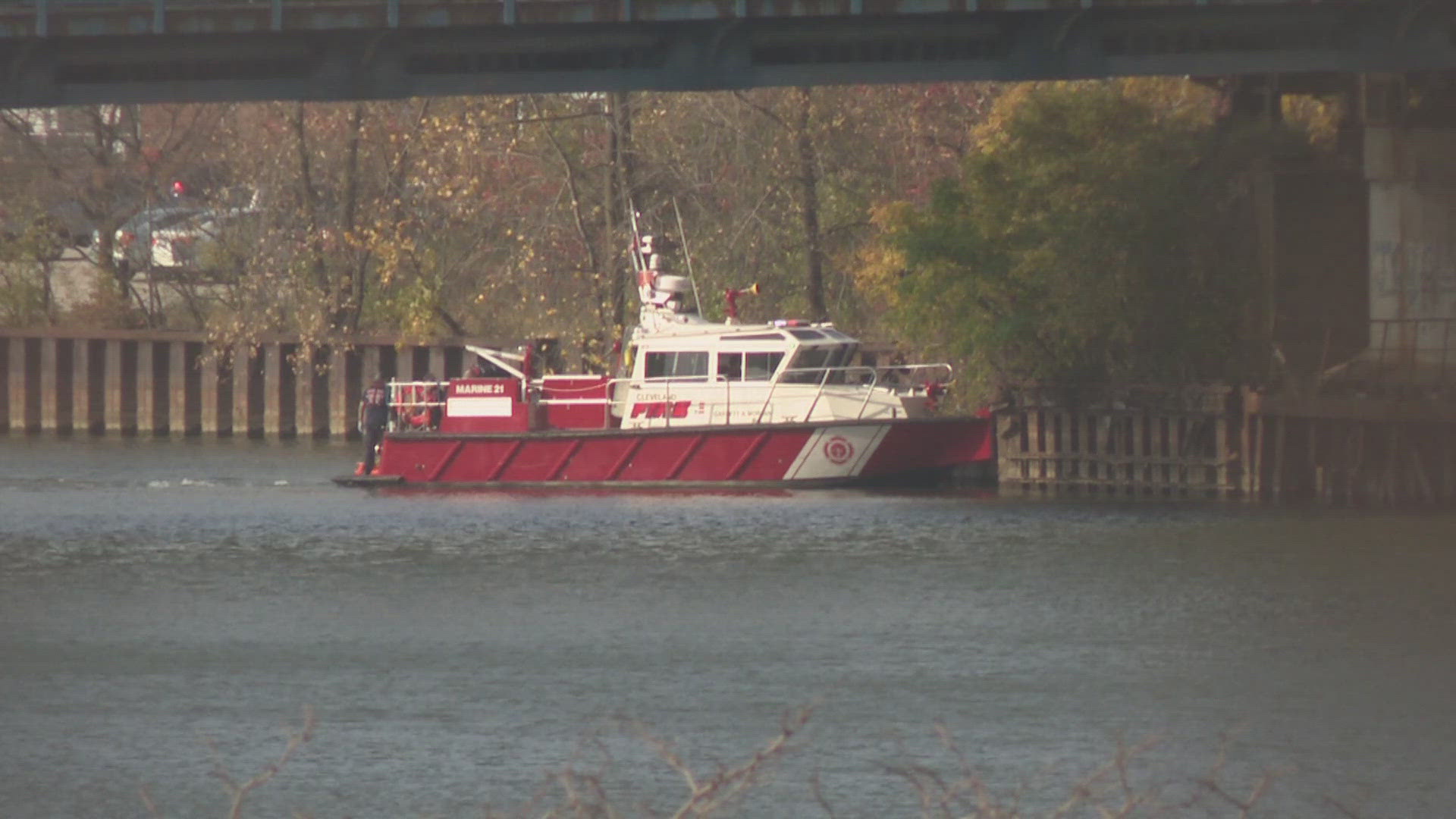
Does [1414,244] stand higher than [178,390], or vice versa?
[1414,244]

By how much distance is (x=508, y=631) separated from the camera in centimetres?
2605

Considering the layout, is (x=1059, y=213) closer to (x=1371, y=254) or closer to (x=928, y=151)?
(x=1371, y=254)

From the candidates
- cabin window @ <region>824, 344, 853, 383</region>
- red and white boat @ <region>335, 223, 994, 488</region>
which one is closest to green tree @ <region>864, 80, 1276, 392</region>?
red and white boat @ <region>335, 223, 994, 488</region>

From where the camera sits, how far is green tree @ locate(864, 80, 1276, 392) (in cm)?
3962

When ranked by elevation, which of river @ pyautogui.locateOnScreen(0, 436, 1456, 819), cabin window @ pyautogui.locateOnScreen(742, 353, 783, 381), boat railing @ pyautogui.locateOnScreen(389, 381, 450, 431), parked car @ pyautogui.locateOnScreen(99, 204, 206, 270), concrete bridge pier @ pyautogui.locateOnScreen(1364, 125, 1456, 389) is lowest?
river @ pyautogui.locateOnScreen(0, 436, 1456, 819)

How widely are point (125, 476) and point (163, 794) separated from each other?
88.7ft

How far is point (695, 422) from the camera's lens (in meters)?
39.3

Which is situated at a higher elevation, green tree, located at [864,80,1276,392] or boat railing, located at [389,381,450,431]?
green tree, located at [864,80,1276,392]

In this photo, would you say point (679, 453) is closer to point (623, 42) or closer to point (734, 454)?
point (734, 454)

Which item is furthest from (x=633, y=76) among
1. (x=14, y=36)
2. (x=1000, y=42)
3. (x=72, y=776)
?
(x=72, y=776)

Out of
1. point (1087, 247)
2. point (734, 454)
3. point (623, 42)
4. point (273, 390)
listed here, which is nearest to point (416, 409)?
point (734, 454)

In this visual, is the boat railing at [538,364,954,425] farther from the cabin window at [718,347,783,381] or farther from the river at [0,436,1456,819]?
the river at [0,436,1456,819]

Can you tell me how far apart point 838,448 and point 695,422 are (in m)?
2.33

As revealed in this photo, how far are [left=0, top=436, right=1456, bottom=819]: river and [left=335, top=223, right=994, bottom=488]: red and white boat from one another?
0.66m
